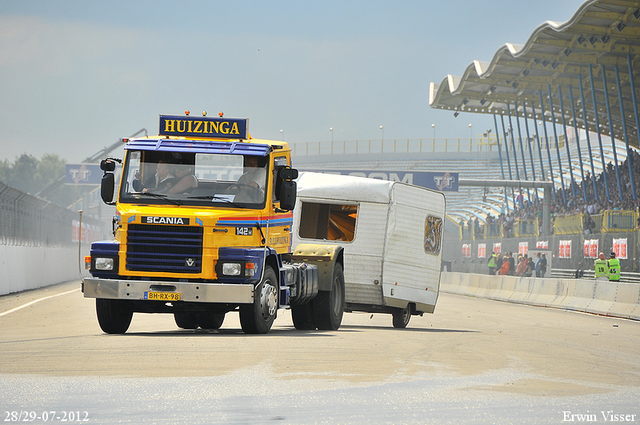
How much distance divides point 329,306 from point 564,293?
14.5 metres

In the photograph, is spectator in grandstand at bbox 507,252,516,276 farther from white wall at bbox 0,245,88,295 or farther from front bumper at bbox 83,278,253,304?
front bumper at bbox 83,278,253,304

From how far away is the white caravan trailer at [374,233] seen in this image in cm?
1653

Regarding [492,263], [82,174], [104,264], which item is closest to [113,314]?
[104,264]

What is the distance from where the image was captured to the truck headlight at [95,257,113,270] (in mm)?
12133

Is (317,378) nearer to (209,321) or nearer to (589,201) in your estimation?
(209,321)

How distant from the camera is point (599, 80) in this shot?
168ft

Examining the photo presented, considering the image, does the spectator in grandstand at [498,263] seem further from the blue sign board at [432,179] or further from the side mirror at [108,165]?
the side mirror at [108,165]

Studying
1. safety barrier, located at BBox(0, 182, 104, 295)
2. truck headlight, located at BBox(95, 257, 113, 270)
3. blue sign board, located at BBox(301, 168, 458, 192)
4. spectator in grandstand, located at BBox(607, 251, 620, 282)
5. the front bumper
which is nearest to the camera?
the front bumper

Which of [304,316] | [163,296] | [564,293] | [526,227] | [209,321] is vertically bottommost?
[209,321]

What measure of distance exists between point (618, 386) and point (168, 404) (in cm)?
422

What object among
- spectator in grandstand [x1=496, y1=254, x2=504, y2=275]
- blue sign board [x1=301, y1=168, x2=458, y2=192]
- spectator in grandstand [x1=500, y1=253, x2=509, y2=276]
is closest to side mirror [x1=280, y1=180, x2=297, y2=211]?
spectator in grandstand [x1=500, y1=253, x2=509, y2=276]

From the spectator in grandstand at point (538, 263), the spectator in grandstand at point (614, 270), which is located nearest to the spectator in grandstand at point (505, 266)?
the spectator in grandstand at point (538, 263)

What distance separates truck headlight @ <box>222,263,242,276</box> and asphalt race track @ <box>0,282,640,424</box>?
2.95ft

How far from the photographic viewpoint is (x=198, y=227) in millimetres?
12000
